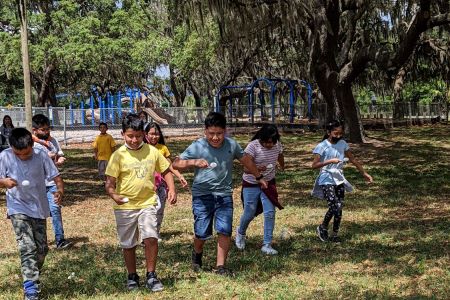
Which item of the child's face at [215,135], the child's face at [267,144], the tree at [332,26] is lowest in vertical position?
the child's face at [267,144]

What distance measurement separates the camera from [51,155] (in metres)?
7.50

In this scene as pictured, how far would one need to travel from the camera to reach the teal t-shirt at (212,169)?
5770 millimetres

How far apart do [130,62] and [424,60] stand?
661 inches

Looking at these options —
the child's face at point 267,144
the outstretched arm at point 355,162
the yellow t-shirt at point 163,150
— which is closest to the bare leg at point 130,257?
the yellow t-shirt at point 163,150

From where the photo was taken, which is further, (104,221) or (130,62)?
(130,62)

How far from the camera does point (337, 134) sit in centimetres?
738

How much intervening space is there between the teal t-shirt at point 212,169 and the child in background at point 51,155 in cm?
226

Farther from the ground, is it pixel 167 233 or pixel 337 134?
pixel 337 134

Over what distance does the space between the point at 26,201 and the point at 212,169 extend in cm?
173

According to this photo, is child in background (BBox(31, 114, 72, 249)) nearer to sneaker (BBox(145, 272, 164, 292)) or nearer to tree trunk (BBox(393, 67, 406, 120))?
sneaker (BBox(145, 272, 164, 292))

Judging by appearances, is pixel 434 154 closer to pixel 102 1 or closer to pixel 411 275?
pixel 411 275

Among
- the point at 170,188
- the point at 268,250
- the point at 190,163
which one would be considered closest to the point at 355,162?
the point at 268,250

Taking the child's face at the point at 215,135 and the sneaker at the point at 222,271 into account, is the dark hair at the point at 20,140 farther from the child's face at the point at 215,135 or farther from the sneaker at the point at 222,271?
the sneaker at the point at 222,271

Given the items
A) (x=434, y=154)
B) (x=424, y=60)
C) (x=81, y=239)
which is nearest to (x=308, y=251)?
(x=81, y=239)
